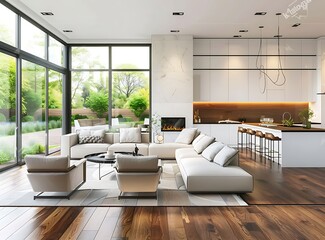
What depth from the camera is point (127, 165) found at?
4047mm

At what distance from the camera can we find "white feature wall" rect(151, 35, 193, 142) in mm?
9133

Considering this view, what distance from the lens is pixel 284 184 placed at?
198 inches

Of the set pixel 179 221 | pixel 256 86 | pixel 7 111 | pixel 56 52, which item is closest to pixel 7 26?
pixel 7 111

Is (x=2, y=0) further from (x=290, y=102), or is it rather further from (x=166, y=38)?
(x=290, y=102)

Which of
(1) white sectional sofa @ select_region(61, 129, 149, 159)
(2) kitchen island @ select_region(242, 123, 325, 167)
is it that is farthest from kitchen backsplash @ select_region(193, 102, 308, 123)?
(2) kitchen island @ select_region(242, 123, 325, 167)

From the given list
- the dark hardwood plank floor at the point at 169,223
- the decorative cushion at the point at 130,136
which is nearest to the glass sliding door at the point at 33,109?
the decorative cushion at the point at 130,136

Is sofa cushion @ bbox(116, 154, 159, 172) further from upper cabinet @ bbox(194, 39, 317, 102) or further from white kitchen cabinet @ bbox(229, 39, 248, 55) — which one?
white kitchen cabinet @ bbox(229, 39, 248, 55)

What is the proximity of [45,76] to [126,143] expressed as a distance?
9.46 feet

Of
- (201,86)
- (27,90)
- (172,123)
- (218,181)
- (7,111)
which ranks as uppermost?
(201,86)

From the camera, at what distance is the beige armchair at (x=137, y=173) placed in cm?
404

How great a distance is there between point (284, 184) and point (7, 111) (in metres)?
5.43

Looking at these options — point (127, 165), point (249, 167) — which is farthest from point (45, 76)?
point (249, 167)

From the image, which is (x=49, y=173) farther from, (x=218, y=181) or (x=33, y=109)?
(x=33, y=109)

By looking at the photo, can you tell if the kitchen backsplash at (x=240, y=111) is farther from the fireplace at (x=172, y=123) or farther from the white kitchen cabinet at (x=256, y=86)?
the fireplace at (x=172, y=123)
